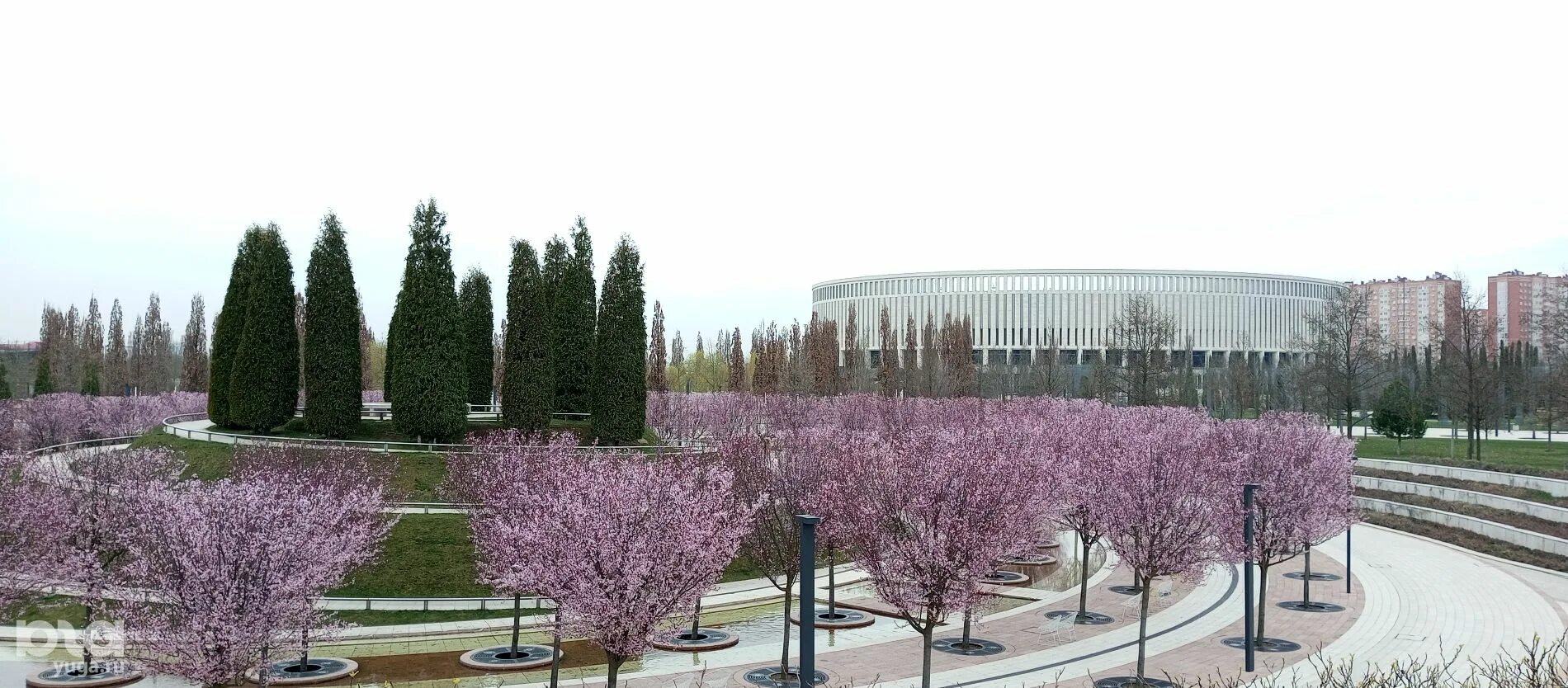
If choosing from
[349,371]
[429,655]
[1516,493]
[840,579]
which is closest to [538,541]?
[429,655]

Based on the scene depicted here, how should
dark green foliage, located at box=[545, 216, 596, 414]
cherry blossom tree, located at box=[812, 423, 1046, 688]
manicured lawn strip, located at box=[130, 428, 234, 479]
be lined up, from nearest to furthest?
cherry blossom tree, located at box=[812, 423, 1046, 688] → manicured lawn strip, located at box=[130, 428, 234, 479] → dark green foliage, located at box=[545, 216, 596, 414]

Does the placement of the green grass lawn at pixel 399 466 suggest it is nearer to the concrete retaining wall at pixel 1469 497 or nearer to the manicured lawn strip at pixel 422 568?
the manicured lawn strip at pixel 422 568

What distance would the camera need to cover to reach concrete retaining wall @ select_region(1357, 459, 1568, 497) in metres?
36.7

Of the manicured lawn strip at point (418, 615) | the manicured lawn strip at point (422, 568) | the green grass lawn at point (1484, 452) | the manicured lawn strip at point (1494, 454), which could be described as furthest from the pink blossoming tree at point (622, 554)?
the green grass lawn at point (1484, 452)

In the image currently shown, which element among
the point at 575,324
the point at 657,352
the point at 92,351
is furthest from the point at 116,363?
the point at 575,324

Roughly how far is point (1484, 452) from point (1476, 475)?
11.4 meters

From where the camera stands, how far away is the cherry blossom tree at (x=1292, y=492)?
22500mm

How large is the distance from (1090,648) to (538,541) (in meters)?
12.9

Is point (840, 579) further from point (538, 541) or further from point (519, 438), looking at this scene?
point (538, 541)

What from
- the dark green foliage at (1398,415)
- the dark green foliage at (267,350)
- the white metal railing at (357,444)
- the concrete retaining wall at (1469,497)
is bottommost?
the concrete retaining wall at (1469,497)

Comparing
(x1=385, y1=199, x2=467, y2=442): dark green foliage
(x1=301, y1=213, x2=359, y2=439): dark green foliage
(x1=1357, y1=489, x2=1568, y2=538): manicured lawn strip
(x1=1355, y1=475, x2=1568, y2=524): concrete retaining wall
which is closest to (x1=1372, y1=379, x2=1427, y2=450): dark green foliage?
(x1=1355, y1=475, x2=1568, y2=524): concrete retaining wall

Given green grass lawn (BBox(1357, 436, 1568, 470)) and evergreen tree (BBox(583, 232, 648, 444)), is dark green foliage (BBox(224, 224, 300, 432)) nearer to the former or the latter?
evergreen tree (BBox(583, 232, 648, 444))

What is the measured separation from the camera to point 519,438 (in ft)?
108

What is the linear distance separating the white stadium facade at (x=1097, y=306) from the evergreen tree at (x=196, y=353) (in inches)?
2964
